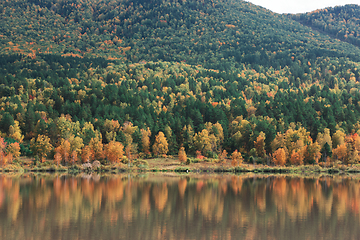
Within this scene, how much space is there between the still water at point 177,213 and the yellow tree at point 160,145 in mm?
71093

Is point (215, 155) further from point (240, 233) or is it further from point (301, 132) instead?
point (240, 233)

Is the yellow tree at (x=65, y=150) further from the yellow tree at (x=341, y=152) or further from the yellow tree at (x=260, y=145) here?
the yellow tree at (x=341, y=152)

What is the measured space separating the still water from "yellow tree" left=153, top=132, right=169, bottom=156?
71.1 metres

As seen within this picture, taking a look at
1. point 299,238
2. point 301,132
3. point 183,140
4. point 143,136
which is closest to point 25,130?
point 143,136

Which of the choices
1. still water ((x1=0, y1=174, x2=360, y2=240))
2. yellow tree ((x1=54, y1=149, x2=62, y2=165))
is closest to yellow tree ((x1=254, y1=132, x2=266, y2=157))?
yellow tree ((x1=54, y1=149, x2=62, y2=165))

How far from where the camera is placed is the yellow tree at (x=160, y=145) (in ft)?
473

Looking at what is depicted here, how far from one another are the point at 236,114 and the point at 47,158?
85.7 metres

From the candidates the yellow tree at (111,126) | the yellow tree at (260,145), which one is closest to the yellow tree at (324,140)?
the yellow tree at (260,145)

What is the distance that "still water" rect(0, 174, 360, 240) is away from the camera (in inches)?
1523

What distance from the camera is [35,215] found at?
4609cm

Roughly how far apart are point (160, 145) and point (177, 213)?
95.3m

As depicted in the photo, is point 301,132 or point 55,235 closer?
point 55,235

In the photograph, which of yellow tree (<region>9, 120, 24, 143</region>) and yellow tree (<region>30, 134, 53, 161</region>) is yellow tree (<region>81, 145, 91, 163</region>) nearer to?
yellow tree (<region>30, 134, 53, 161</region>)

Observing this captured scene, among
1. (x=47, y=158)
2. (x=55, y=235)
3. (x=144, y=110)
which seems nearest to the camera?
(x=55, y=235)
